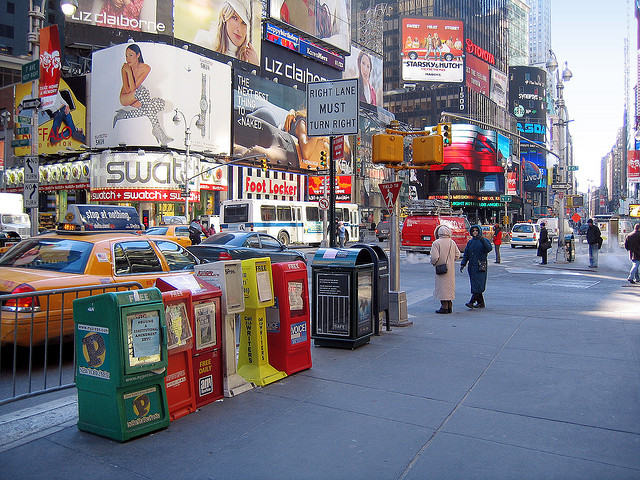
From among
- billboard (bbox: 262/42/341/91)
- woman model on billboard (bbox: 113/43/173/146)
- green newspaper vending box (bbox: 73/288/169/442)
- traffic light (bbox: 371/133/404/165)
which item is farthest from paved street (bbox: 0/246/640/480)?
billboard (bbox: 262/42/341/91)

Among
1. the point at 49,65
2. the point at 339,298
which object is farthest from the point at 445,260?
the point at 49,65

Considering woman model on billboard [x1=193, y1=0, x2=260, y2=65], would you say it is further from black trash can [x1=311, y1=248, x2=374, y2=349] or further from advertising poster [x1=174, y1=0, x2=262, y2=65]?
black trash can [x1=311, y1=248, x2=374, y2=349]

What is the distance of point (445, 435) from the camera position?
4.63 meters

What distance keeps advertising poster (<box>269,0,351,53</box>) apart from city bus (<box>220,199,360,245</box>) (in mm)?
32289

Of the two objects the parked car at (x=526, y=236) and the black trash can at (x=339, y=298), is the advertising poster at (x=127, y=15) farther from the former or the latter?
the black trash can at (x=339, y=298)

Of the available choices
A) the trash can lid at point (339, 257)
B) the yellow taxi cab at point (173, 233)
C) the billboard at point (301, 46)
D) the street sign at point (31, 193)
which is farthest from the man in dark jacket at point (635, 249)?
the billboard at point (301, 46)

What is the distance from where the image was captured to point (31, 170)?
13.7 m

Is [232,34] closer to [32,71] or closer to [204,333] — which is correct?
[32,71]

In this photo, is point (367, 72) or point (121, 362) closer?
point (121, 362)

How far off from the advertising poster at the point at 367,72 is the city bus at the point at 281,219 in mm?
39904

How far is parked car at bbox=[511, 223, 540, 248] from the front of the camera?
3975 centimetres

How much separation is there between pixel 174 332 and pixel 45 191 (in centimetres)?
5069

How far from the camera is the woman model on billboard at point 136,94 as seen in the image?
143ft

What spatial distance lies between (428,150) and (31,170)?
9650mm
